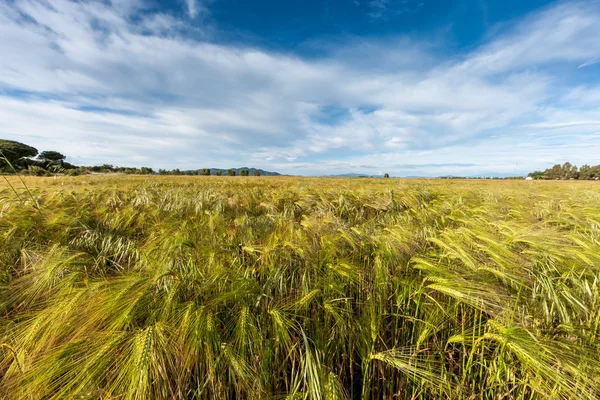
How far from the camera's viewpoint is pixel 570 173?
2623 inches

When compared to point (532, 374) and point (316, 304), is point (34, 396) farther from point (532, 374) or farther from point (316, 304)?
point (532, 374)

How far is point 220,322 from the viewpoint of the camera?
1.60m

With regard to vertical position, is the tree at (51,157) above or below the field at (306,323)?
above

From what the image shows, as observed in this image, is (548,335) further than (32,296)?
No

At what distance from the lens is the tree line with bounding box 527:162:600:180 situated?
63281 mm

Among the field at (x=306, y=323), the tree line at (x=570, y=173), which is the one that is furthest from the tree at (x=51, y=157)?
the tree line at (x=570, y=173)

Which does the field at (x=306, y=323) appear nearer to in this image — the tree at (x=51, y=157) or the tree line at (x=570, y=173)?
the tree at (x=51, y=157)

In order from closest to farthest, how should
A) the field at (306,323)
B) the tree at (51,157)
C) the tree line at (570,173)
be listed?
the field at (306,323), the tree at (51,157), the tree line at (570,173)

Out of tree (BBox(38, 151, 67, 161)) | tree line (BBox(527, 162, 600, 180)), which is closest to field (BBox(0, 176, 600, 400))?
tree (BBox(38, 151, 67, 161))

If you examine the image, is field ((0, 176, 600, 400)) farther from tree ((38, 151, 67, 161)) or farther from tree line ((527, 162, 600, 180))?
tree line ((527, 162, 600, 180))

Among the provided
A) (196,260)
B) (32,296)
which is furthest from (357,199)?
(32,296)

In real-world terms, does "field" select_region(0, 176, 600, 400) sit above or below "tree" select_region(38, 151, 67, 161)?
below

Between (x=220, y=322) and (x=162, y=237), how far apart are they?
5.35ft

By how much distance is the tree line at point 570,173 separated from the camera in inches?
2491
